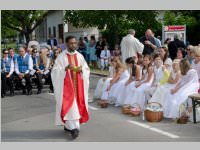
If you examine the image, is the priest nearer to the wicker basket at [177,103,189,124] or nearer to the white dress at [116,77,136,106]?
the wicker basket at [177,103,189,124]

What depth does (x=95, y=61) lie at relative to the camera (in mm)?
27156

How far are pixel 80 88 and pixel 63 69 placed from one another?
0.49 m

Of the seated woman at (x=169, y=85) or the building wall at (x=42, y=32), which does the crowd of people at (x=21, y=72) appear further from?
the building wall at (x=42, y=32)

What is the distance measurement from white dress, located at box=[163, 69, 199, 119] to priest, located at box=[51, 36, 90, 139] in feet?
7.14

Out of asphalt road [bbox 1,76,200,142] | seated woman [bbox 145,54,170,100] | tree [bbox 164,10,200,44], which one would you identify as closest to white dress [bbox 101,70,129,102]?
asphalt road [bbox 1,76,200,142]

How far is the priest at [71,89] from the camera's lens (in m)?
8.82

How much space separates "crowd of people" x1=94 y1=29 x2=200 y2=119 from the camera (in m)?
10.4

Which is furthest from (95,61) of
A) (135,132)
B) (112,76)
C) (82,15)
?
(135,132)

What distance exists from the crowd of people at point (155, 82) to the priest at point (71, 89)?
88.9 inches

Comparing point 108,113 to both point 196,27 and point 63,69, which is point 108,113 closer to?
point 63,69

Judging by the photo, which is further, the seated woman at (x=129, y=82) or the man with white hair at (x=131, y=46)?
the man with white hair at (x=131, y=46)

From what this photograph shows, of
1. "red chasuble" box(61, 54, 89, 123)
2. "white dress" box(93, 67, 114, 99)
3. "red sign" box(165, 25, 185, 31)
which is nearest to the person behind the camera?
"red chasuble" box(61, 54, 89, 123)

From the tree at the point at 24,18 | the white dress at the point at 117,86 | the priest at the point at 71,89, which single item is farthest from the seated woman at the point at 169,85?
the tree at the point at 24,18

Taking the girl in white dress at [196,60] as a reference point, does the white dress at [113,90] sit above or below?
below
